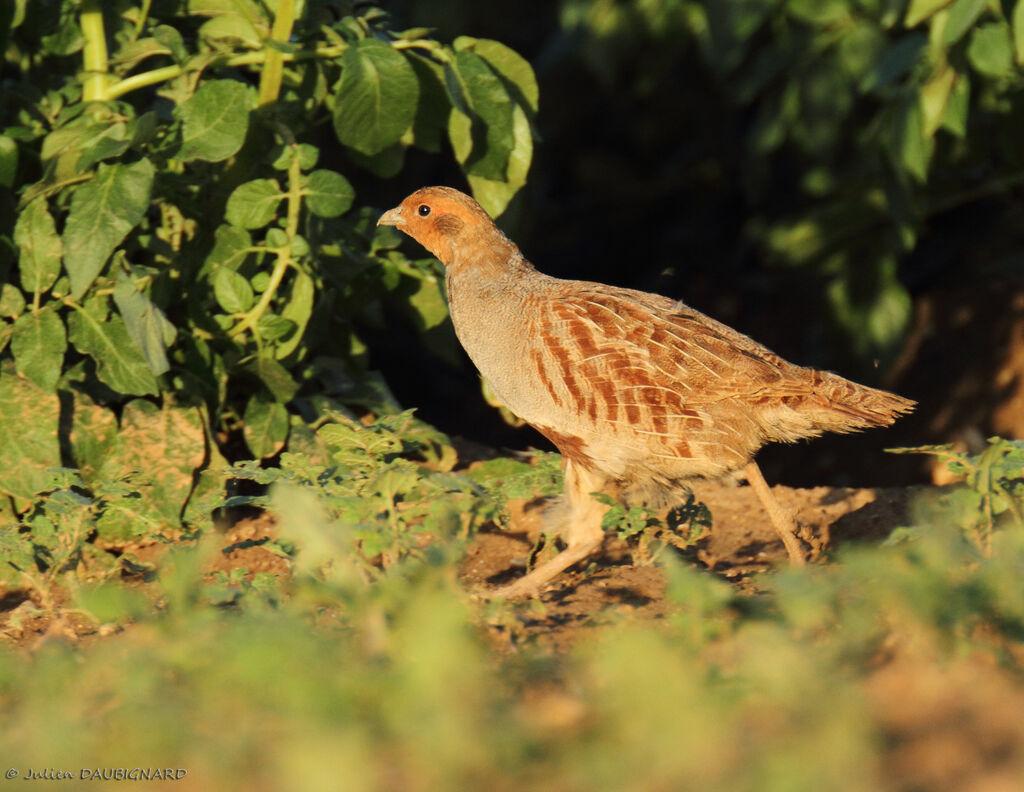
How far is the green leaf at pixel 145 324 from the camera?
3547 mm

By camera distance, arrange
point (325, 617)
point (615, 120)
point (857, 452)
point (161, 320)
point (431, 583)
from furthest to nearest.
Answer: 1. point (615, 120)
2. point (857, 452)
3. point (161, 320)
4. point (325, 617)
5. point (431, 583)

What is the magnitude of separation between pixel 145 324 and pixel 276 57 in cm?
106

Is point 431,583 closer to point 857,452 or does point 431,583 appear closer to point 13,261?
point 13,261

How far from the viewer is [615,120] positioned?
10008 mm

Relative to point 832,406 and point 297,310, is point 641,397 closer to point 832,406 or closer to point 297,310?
point 832,406

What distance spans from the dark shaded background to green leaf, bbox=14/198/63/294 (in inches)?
99.4

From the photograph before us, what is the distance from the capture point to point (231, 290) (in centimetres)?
398

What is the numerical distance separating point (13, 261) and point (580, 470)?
6.87 feet

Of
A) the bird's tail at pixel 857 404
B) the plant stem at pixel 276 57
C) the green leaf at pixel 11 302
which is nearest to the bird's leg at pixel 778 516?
the bird's tail at pixel 857 404

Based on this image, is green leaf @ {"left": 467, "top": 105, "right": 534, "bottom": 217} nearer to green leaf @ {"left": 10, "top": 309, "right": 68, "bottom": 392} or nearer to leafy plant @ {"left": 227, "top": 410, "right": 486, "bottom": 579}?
leafy plant @ {"left": 227, "top": 410, "right": 486, "bottom": 579}

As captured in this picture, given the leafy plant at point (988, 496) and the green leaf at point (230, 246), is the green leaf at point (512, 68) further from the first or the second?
the leafy plant at point (988, 496)

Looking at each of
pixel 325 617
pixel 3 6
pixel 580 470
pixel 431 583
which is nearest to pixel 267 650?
pixel 431 583

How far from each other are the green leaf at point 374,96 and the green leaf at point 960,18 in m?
1.96

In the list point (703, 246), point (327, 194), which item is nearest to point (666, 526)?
point (327, 194)
